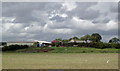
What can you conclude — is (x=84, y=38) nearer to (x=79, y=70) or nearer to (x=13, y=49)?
(x=13, y=49)

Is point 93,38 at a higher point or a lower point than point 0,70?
higher

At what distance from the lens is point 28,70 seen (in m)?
14.6

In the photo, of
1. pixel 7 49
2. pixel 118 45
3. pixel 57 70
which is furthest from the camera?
pixel 118 45

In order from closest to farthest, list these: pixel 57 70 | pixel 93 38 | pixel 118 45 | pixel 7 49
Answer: pixel 57 70, pixel 7 49, pixel 118 45, pixel 93 38

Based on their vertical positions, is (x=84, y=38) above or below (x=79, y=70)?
above

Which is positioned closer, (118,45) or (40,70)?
(40,70)

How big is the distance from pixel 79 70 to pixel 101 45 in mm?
50704

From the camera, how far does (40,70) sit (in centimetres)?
1455

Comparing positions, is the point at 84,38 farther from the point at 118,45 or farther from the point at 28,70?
the point at 28,70

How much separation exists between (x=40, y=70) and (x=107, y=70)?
198 inches

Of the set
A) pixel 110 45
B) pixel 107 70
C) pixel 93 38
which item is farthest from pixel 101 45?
pixel 93 38

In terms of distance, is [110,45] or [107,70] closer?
[107,70]

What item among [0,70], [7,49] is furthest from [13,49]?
[0,70]

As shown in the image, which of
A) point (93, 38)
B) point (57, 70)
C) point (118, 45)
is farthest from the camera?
point (93, 38)
